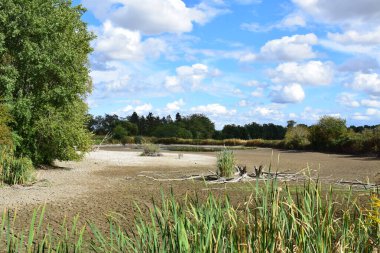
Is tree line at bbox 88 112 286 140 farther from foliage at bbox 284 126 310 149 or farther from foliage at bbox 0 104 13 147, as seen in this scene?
foliage at bbox 0 104 13 147

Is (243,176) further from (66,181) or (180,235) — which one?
(180,235)

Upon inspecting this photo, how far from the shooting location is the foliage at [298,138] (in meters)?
50.2

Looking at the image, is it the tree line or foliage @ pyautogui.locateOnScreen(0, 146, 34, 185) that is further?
the tree line

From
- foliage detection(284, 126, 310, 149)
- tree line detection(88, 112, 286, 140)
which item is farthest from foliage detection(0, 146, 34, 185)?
tree line detection(88, 112, 286, 140)

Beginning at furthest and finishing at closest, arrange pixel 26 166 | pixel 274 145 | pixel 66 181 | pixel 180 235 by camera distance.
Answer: pixel 274 145, pixel 66 181, pixel 26 166, pixel 180 235

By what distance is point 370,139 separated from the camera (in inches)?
1570

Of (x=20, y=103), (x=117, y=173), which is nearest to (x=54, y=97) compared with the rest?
(x=20, y=103)

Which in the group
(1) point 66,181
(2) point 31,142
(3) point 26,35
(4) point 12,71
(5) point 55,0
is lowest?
(1) point 66,181

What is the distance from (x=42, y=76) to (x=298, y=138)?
34.6m

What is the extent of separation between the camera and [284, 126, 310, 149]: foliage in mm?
50250

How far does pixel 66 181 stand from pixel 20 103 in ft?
14.9

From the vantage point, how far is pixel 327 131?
48.4 m

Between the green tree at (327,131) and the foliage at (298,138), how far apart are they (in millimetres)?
1189

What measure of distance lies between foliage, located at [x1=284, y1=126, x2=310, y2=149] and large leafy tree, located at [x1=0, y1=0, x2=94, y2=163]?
3097 centimetres
